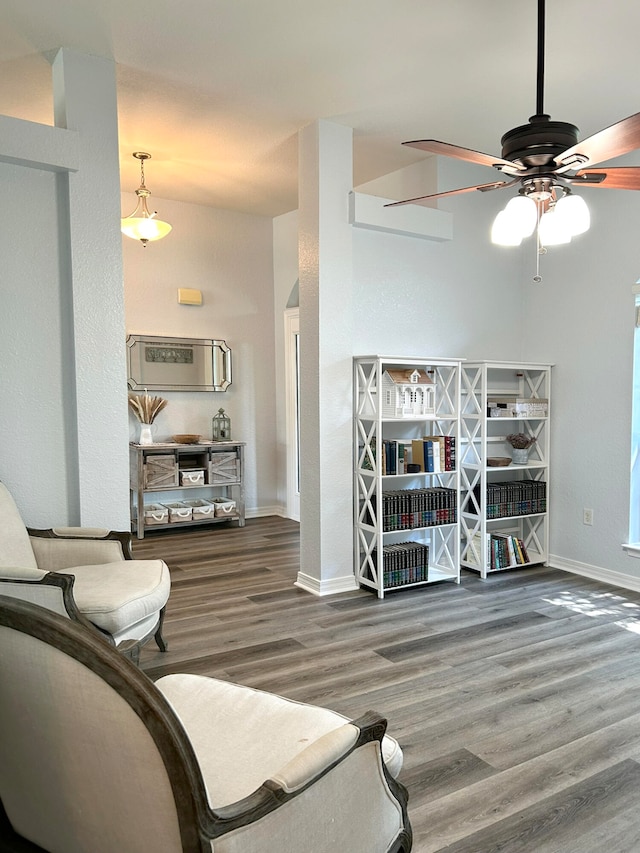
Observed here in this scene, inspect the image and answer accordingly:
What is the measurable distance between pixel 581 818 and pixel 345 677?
116cm

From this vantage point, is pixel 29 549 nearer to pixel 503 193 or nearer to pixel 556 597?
pixel 556 597

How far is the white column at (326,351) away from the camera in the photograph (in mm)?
3994

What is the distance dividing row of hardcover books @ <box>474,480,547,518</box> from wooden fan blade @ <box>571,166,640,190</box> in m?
2.48

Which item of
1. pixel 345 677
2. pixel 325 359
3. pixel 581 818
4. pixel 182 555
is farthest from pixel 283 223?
pixel 581 818

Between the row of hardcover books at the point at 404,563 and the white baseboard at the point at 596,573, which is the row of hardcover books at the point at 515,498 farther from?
the row of hardcover books at the point at 404,563

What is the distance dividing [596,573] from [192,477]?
3471 millimetres

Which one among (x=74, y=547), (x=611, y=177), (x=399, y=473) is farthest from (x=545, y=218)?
(x=74, y=547)

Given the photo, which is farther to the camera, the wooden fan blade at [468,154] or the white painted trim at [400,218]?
the white painted trim at [400,218]

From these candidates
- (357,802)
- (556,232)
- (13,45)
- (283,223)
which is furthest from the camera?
(283,223)

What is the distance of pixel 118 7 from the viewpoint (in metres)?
2.73

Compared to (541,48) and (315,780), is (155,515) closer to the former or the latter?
(541,48)

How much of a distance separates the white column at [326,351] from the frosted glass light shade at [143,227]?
109 cm

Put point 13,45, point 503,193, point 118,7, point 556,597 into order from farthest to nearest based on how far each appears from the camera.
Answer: point 503,193
point 556,597
point 13,45
point 118,7

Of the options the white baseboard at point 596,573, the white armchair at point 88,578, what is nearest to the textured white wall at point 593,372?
the white baseboard at point 596,573
